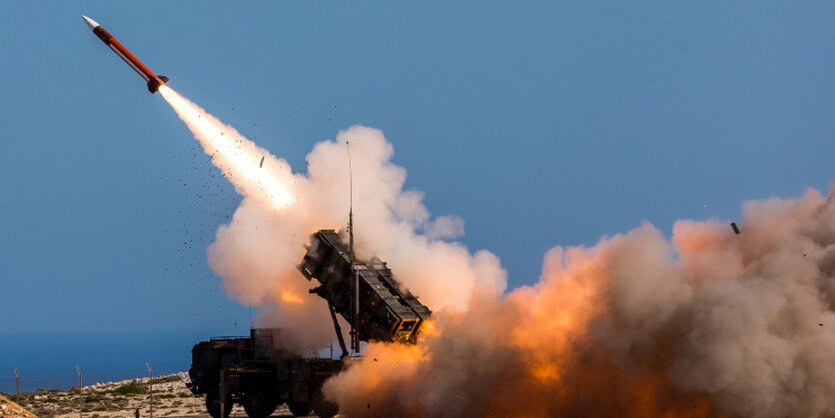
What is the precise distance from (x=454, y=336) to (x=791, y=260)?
31.6 ft

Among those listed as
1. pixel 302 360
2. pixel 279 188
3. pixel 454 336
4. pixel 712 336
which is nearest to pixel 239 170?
pixel 279 188

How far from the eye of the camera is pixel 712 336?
102 feet

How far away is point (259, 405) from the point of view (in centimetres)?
4253

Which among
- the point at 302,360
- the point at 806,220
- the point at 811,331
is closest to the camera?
the point at 811,331

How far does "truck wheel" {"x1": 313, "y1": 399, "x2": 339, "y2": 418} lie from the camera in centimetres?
4138

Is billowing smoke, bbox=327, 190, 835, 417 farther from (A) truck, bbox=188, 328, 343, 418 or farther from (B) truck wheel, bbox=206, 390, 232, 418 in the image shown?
(B) truck wheel, bbox=206, 390, 232, 418

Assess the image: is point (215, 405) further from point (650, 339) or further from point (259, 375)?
point (650, 339)

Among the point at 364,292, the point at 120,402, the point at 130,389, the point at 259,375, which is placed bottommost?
the point at 259,375

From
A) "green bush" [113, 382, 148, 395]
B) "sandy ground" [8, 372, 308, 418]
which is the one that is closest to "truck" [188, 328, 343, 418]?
"sandy ground" [8, 372, 308, 418]

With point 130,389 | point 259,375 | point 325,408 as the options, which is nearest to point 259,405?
point 259,375

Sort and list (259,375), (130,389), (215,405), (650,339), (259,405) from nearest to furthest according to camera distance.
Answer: (650,339) → (259,405) → (259,375) → (215,405) → (130,389)

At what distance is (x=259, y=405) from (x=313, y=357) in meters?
2.23

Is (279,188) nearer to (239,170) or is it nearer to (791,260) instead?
(239,170)

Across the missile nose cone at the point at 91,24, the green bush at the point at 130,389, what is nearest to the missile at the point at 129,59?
the missile nose cone at the point at 91,24
